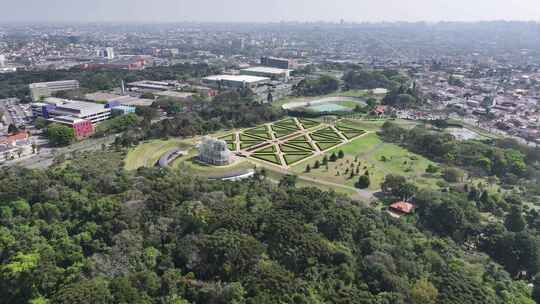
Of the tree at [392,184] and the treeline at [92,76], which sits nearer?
the tree at [392,184]

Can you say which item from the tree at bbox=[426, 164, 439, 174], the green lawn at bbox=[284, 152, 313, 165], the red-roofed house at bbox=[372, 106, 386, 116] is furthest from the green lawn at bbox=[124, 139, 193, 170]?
the red-roofed house at bbox=[372, 106, 386, 116]

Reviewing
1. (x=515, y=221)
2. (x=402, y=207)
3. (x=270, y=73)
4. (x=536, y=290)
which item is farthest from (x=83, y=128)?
→ (x=270, y=73)

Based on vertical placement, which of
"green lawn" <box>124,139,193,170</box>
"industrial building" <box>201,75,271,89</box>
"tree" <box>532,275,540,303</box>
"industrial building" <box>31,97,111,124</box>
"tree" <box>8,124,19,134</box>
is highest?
"industrial building" <box>201,75,271,89</box>

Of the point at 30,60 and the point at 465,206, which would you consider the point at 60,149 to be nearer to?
the point at 465,206

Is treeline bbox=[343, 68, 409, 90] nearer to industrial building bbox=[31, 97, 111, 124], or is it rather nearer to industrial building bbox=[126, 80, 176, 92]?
industrial building bbox=[126, 80, 176, 92]

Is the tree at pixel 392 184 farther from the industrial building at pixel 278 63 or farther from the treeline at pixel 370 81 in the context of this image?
the industrial building at pixel 278 63

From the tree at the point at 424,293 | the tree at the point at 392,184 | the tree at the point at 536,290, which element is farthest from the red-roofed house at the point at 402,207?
the tree at the point at 424,293

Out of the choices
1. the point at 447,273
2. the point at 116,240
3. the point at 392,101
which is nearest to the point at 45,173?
the point at 116,240
